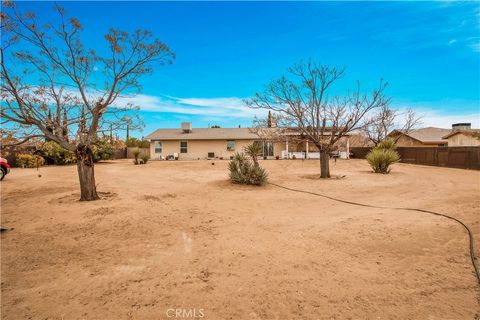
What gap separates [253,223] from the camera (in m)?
6.21

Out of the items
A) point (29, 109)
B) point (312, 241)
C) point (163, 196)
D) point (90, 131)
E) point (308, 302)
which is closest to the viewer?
point (308, 302)

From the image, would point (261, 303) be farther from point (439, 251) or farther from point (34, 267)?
point (34, 267)

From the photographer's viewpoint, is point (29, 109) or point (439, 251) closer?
point (439, 251)

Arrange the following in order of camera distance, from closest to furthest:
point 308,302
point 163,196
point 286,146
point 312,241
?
point 308,302 → point 312,241 → point 163,196 → point 286,146

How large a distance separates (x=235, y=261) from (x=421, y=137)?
40.3 meters

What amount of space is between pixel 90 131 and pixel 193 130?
23.5 m

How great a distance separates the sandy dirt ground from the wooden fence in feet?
45.7

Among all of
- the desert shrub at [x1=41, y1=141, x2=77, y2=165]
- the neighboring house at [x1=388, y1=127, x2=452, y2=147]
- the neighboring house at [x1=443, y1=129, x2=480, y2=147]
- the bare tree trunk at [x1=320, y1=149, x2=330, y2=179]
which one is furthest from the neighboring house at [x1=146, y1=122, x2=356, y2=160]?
the bare tree trunk at [x1=320, y1=149, x2=330, y2=179]

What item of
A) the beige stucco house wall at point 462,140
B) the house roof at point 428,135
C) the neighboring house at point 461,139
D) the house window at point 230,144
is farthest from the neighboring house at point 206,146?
the house roof at point 428,135

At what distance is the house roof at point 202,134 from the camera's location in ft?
94.1

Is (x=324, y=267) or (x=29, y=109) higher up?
(x=29, y=109)

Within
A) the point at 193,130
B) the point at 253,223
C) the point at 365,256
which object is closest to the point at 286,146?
the point at 193,130

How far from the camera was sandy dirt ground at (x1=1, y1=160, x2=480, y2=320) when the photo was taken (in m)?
2.89

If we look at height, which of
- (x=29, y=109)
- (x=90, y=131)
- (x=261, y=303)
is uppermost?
(x=29, y=109)
